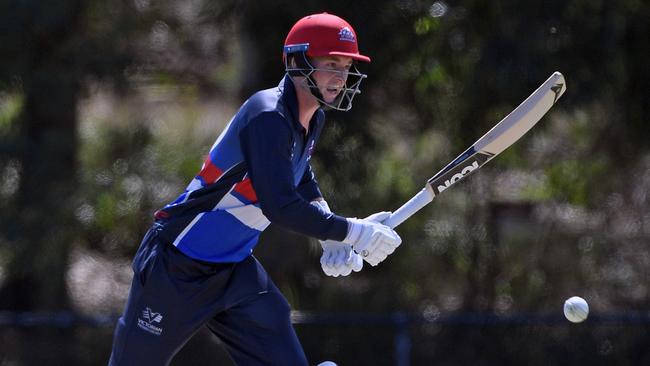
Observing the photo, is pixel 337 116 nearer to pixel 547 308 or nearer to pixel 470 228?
pixel 470 228

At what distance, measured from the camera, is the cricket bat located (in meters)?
4.55

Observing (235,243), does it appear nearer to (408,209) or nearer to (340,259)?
(340,259)

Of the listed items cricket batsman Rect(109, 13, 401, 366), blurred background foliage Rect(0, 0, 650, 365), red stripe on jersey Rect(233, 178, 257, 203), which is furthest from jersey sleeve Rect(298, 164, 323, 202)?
blurred background foliage Rect(0, 0, 650, 365)

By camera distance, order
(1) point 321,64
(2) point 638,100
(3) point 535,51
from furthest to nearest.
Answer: (2) point 638,100 → (3) point 535,51 → (1) point 321,64

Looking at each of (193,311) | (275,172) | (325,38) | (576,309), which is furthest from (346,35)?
(576,309)

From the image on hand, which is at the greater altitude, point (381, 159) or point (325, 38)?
→ point (325, 38)

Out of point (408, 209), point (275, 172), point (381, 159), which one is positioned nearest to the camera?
point (275, 172)

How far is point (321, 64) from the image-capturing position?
4.23 m

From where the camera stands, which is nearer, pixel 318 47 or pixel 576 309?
pixel 318 47

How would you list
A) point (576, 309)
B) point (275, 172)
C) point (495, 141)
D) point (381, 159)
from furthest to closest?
point (381, 159)
point (576, 309)
point (495, 141)
point (275, 172)

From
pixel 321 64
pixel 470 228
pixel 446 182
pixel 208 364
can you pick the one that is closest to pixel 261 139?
pixel 321 64

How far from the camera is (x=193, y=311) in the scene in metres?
4.25

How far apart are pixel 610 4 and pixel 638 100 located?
831mm

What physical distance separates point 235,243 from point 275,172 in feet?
1.69
